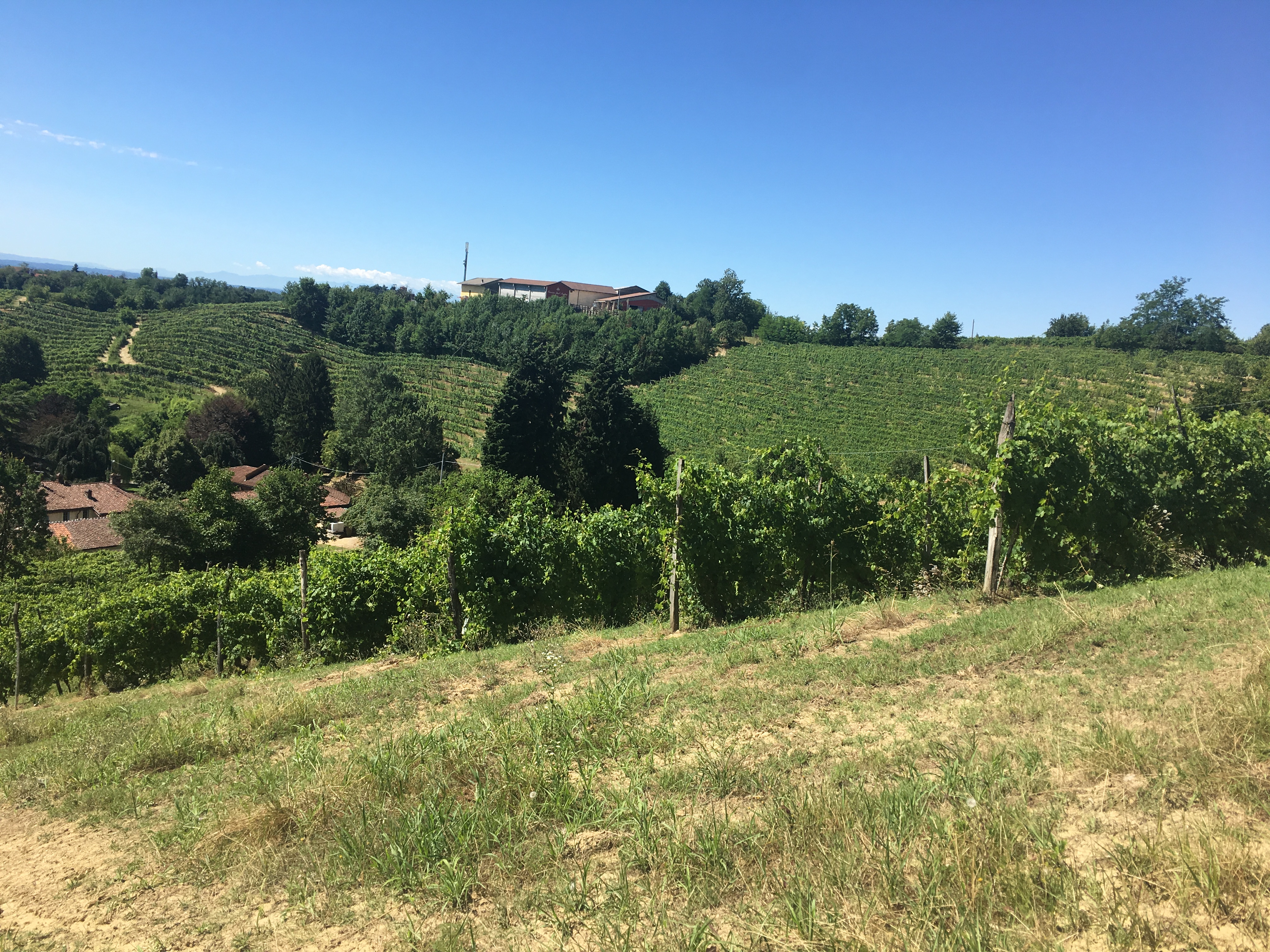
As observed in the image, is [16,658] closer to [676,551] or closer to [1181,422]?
[676,551]

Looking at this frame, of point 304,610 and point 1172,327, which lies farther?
point 1172,327

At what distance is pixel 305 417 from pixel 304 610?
3969cm

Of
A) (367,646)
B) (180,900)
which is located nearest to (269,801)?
(180,900)

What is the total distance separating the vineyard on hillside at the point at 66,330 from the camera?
5994cm

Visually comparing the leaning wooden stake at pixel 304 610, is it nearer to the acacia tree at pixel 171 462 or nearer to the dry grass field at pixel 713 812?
the dry grass field at pixel 713 812

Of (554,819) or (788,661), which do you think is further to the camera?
(788,661)

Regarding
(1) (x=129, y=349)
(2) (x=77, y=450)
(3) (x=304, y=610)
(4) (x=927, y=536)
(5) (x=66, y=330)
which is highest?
(5) (x=66, y=330)

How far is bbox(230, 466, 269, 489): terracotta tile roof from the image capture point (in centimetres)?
3981

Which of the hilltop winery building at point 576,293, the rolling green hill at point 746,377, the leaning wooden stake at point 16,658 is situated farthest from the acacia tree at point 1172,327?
the leaning wooden stake at point 16,658

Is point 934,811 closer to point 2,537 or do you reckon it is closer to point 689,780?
point 689,780

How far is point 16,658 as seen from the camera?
11938 millimetres

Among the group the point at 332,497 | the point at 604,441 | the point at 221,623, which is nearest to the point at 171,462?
the point at 332,497

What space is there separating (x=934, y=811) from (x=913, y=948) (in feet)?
3.31

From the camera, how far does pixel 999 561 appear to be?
30.7 feet
